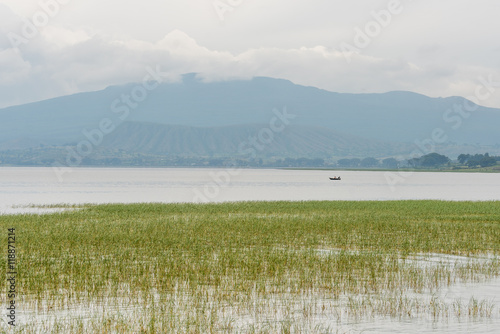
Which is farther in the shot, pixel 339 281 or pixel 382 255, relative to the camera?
pixel 382 255

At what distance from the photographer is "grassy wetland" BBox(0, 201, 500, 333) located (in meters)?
16.0

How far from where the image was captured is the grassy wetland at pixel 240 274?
16.0m

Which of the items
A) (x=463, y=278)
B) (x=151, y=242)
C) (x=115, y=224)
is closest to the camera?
(x=463, y=278)

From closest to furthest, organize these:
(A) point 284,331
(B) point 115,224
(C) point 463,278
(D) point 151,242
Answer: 1. (A) point 284,331
2. (C) point 463,278
3. (D) point 151,242
4. (B) point 115,224

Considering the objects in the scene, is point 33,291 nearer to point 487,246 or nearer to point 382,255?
A: point 382,255

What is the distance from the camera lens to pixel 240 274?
2147 centimetres

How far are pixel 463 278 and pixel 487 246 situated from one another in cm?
960

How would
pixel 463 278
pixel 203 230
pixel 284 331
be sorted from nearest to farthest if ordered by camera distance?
pixel 284 331
pixel 463 278
pixel 203 230

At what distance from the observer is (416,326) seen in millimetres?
15586

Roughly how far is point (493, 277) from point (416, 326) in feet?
27.0

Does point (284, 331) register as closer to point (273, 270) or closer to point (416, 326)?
point (416, 326)

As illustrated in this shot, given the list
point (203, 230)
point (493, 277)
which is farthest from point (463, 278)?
point (203, 230)

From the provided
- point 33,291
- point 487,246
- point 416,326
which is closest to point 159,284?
point 33,291

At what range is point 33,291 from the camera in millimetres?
18312
